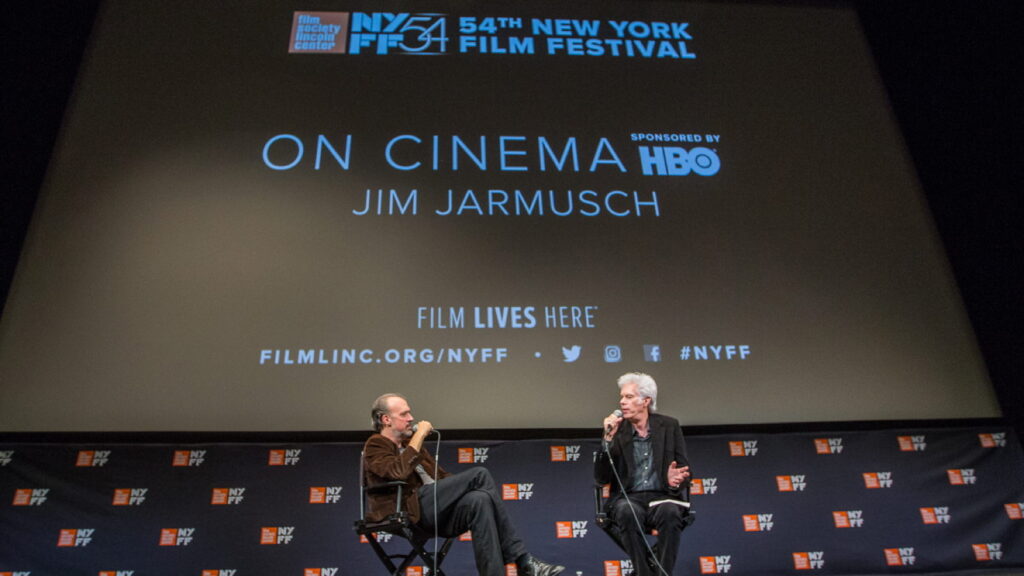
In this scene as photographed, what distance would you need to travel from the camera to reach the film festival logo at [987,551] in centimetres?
363

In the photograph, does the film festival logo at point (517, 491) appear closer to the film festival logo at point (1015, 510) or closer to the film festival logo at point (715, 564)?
the film festival logo at point (715, 564)

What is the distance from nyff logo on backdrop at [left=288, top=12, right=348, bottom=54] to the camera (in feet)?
14.8

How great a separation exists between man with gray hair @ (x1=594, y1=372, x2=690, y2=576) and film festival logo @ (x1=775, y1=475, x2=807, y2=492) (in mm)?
1220

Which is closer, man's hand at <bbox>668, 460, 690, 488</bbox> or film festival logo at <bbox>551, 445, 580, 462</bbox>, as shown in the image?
man's hand at <bbox>668, 460, 690, 488</bbox>

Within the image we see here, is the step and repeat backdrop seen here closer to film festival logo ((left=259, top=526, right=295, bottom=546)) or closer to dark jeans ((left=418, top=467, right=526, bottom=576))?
film festival logo ((left=259, top=526, right=295, bottom=546))

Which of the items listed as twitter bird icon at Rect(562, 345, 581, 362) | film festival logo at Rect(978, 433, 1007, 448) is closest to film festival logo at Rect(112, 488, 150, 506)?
twitter bird icon at Rect(562, 345, 581, 362)

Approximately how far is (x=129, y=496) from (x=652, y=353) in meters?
2.91

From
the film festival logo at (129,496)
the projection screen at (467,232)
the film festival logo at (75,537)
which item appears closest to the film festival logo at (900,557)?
the projection screen at (467,232)

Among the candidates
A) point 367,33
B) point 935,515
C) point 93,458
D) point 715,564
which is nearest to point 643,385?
point 715,564

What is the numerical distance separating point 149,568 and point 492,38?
3793 mm

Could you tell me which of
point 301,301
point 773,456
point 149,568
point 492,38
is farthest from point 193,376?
point 773,456

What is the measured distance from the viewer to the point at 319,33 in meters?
4.57

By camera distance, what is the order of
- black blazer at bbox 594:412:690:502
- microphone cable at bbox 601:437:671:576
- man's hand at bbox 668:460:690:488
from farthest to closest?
black blazer at bbox 594:412:690:502 < man's hand at bbox 668:460:690:488 < microphone cable at bbox 601:437:671:576

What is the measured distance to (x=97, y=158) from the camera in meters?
4.12
